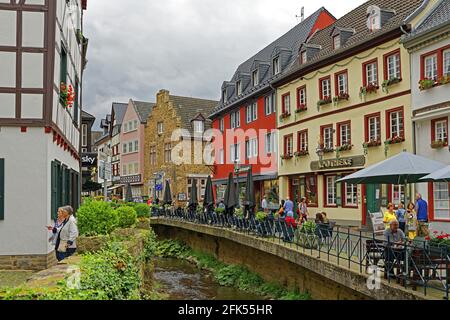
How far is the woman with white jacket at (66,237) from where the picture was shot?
934 centimetres

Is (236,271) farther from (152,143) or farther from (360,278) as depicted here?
(152,143)

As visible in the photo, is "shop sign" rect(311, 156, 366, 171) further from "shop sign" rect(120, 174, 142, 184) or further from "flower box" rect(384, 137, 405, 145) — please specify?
"shop sign" rect(120, 174, 142, 184)

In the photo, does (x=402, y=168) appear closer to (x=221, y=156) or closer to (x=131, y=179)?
(x=221, y=156)

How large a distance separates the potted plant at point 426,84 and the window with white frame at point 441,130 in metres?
1.32

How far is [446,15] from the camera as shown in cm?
1859

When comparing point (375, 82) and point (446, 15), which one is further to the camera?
point (375, 82)

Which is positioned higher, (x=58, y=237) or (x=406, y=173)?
(x=406, y=173)

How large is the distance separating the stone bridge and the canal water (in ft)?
3.97

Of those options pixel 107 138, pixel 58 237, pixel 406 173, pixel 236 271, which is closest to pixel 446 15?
pixel 406 173

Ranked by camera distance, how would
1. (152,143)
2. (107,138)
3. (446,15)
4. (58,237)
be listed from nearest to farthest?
(58,237), (446,15), (152,143), (107,138)

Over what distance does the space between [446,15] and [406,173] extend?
35.8 ft

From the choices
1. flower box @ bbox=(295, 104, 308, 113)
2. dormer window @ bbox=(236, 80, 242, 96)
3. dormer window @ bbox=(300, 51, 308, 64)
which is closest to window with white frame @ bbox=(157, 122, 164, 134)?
dormer window @ bbox=(236, 80, 242, 96)

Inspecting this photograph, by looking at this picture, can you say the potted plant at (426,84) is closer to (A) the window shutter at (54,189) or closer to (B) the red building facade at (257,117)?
(B) the red building facade at (257,117)

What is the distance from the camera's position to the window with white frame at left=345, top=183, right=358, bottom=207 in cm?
2317
